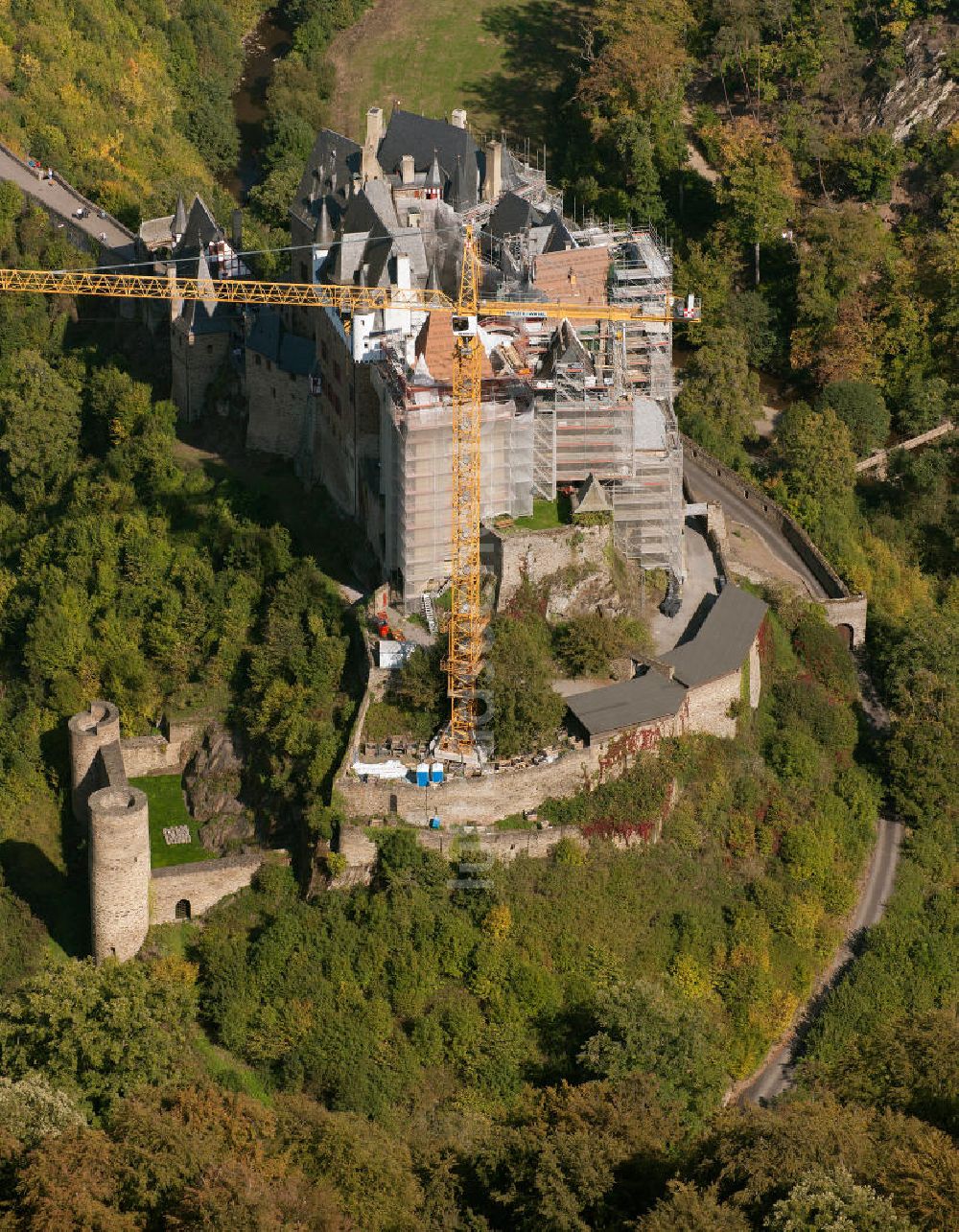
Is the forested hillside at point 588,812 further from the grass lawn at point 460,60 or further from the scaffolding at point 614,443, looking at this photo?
the scaffolding at point 614,443

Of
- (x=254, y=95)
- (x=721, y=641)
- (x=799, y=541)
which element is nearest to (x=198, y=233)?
(x=799, y=541)

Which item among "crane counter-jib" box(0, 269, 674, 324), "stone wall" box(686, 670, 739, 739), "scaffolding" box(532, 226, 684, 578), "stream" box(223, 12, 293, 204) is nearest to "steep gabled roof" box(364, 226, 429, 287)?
"crane counter-jib" box(0, 269, 674, 324)

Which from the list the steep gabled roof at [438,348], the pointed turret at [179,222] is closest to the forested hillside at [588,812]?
the pointed turret at [179,222]

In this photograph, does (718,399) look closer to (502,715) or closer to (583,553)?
(583,553)

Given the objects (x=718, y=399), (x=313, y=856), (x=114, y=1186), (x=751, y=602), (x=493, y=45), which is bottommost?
(x=114, y=1186)

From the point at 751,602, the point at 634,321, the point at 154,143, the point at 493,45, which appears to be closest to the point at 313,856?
the point at 751,602

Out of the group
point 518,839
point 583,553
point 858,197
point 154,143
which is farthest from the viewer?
point 154,143

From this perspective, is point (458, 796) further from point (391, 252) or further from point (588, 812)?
point (391, 252)
